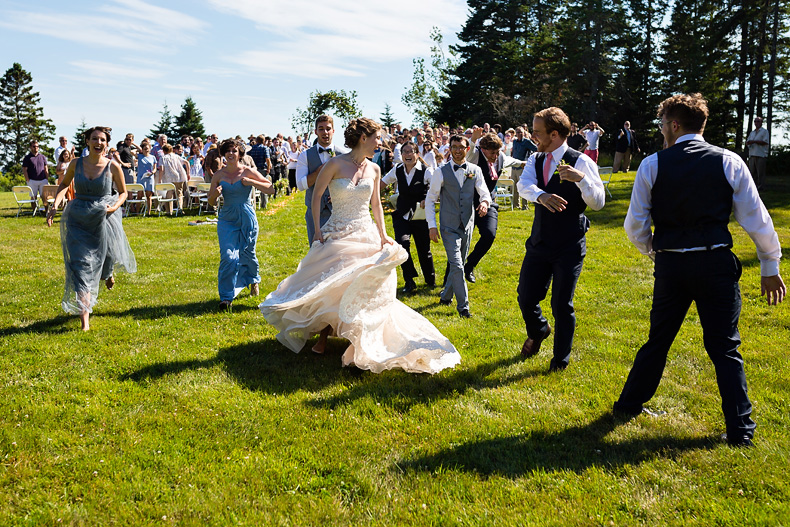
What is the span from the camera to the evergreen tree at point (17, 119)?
60531 mm

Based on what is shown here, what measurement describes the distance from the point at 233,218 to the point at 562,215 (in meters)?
4.65

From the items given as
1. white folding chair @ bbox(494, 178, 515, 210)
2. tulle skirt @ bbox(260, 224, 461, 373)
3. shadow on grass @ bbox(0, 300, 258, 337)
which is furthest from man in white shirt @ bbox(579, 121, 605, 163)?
tulle skirt @ bbox(260, 224, 461, 373)

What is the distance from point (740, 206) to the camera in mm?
4027

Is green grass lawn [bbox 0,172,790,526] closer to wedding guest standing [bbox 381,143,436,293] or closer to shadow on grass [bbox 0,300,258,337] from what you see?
shadow on grass [bbox 0,300,258,337]

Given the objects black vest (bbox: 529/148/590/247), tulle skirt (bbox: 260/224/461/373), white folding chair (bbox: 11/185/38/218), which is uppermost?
black vest (bbox: 529/148/590/247)

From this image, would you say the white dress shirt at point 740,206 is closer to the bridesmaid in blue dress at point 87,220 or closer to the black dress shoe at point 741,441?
the black dress shoe at point 741,441

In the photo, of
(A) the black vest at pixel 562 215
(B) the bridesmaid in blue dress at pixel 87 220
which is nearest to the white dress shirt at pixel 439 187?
(A) the black vest at pixel 562 215

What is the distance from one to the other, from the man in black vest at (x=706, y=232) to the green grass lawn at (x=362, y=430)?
2.15ft

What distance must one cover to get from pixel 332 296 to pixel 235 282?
2699 millimetres

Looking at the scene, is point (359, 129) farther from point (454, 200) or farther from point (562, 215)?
point (454, 200)

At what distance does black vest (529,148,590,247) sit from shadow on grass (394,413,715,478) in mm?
1711

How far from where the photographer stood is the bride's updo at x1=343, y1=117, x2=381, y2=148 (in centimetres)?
595

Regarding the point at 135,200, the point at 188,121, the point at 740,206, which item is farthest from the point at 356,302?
the point at 188,121

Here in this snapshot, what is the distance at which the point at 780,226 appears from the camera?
14.4 metres
